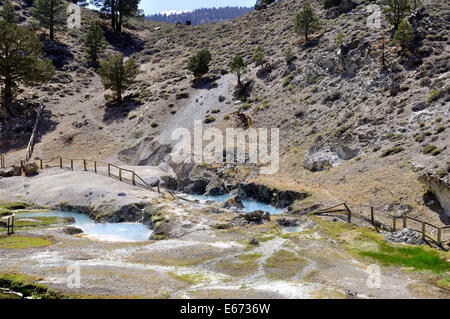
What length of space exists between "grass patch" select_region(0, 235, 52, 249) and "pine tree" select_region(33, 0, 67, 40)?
218ft

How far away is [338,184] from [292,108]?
17780 millimetres

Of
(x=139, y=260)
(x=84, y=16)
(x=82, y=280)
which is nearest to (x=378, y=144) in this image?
(x=139, y=260)

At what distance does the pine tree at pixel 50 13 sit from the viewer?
249 feet

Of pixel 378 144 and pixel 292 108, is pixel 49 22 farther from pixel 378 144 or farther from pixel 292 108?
pixel 378 144

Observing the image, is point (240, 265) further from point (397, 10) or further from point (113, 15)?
point (113, 15)

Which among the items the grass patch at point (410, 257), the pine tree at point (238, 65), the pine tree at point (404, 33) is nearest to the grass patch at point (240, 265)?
the grass patch at point (410, 257)

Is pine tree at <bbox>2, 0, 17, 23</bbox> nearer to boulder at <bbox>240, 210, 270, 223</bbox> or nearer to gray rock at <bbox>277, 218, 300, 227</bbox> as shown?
boulder at <bbox>240, 210, 270, 223</bbox>

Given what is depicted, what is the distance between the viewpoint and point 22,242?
2186cm

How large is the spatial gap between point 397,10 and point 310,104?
52.8 ft

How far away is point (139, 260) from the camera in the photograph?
1955 cm

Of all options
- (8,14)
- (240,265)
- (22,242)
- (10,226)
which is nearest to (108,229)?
(10,226)

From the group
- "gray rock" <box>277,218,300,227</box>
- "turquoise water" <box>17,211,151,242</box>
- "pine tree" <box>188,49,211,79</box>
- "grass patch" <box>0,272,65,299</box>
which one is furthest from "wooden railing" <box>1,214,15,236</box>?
"pine tree" <box>188,49,211,79</box>

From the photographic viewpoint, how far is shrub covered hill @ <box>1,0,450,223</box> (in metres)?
32.0

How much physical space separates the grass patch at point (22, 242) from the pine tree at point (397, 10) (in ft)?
152
